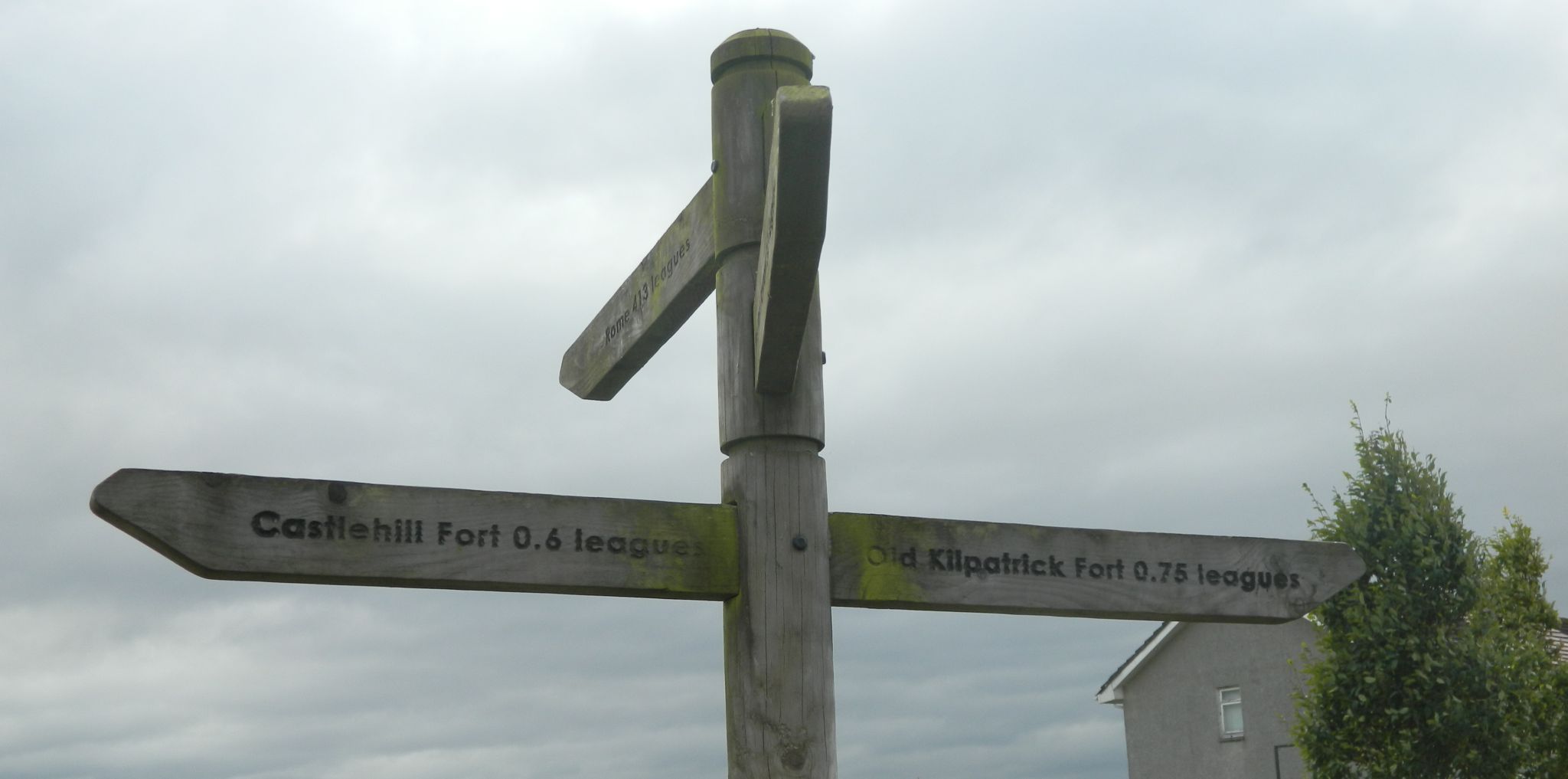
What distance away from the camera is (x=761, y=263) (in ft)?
13.4

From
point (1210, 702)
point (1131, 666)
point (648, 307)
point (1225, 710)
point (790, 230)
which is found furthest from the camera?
point (1131, 666)

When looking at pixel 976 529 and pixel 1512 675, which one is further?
pixel 1512 675

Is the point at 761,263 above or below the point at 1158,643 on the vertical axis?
below

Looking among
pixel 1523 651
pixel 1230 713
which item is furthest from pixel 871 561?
pixel 1230 713

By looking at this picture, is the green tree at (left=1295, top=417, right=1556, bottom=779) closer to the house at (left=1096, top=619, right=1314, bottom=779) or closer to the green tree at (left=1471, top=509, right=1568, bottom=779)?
the green tree at (left=1471, top=509, right=1568, bottom=779)

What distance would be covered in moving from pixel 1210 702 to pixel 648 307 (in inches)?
905

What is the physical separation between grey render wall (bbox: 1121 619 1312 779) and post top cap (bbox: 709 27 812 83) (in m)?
20.1

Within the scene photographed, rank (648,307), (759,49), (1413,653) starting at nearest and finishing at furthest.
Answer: (759,49) → (648,307) → (1413,653)

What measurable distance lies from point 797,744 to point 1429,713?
806 cm

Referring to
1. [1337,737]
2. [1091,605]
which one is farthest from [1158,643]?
[1091,605]

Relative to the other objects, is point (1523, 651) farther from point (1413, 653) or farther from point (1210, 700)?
point (1210, 700)

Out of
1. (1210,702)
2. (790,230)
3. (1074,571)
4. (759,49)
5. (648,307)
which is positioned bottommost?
(1074,571)

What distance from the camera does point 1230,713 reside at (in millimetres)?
25500

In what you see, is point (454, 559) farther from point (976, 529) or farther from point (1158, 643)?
point (1158, 643)
